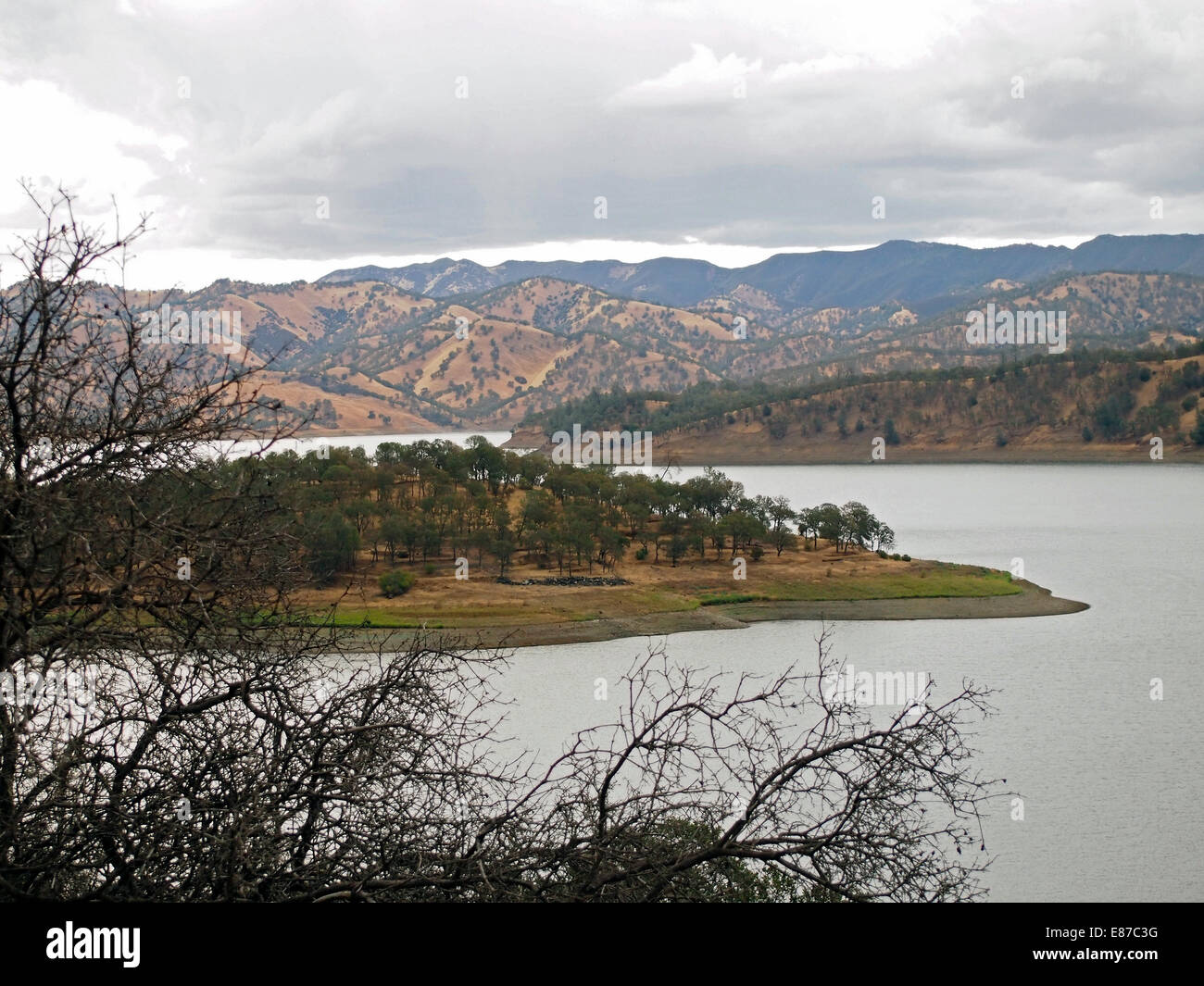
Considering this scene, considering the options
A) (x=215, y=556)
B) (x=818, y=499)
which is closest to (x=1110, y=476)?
(x=818, y=499)

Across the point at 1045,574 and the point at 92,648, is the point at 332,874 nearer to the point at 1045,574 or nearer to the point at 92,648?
the point at 92,648

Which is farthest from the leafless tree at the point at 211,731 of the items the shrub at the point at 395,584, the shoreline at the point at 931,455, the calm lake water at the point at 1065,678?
the shoreline at the point at 931,455

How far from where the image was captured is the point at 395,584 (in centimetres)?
5141

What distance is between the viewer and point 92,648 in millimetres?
5543

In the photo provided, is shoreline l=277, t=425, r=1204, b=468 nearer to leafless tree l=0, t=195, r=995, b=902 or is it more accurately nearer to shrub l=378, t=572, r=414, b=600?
shrub l=378, t=572, r=414, b=600

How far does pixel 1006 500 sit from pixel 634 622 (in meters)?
56.6

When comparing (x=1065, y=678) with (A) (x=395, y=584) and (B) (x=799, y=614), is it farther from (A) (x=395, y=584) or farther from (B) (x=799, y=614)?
(A) (x=395, y=584)

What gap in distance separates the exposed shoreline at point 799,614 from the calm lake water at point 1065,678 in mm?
928

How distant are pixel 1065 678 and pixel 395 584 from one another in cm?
2625

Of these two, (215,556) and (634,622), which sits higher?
(215,556)

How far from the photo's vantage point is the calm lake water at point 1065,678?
2192cm

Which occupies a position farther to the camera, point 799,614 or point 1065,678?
point 799,614

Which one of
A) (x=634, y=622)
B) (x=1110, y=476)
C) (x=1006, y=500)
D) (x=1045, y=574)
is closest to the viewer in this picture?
(x=634, y=622)

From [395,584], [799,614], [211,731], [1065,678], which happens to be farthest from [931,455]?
[211,731]
